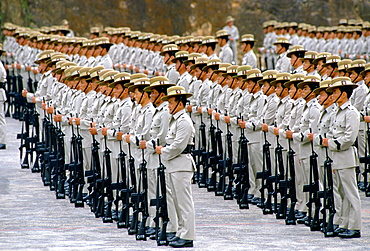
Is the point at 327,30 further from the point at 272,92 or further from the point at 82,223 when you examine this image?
the point at 82,223

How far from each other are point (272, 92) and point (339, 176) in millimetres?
3269

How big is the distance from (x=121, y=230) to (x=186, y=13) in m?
25.9

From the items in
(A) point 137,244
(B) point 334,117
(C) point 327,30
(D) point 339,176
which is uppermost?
(C) point 327,30

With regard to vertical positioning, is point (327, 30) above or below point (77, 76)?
above

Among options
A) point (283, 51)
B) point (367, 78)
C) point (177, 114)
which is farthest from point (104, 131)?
point (283, 51)

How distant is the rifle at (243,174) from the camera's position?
15844 mm

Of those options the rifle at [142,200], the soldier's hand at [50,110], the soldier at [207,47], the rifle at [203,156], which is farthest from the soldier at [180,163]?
the soldier at [207,47]

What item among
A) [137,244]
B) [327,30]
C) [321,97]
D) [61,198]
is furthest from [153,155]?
[327,30]

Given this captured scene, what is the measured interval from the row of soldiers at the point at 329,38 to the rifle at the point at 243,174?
11969 mm

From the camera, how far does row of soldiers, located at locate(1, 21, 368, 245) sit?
13.4 metres

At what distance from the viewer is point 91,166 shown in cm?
1631

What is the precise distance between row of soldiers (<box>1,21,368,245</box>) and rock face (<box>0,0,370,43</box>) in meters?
18.7

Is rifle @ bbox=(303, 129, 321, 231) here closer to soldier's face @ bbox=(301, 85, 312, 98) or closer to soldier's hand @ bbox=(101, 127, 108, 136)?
soldier's face @ bbox=(301, 85, 312, 98)

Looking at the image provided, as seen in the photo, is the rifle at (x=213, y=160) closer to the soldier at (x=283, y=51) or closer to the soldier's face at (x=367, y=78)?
the soldier's face at (x=367, y=78)
